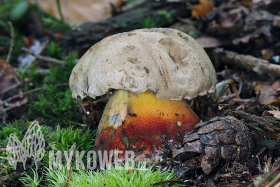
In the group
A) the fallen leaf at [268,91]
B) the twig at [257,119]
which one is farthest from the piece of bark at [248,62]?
the twig at [257,119]

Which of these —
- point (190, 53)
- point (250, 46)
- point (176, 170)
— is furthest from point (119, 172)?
point (250, 46)

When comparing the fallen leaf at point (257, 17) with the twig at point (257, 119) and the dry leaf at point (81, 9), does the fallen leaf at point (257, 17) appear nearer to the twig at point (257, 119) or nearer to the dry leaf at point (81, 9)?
the twig at point (257, 119)

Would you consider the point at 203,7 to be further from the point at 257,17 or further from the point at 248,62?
the point at 248,62

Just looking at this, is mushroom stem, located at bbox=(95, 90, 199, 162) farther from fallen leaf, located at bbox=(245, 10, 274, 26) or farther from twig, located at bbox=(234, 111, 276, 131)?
fallen leaf, located at bbox=(245, 10, 274, 26)

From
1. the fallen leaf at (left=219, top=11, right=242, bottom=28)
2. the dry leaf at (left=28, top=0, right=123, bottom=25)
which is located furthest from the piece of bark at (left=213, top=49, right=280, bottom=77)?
the dry leaf at (left=28, top=0, right=123, bottom=25)

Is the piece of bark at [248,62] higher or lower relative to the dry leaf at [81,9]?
lower

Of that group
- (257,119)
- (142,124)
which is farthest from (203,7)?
(142,124)
